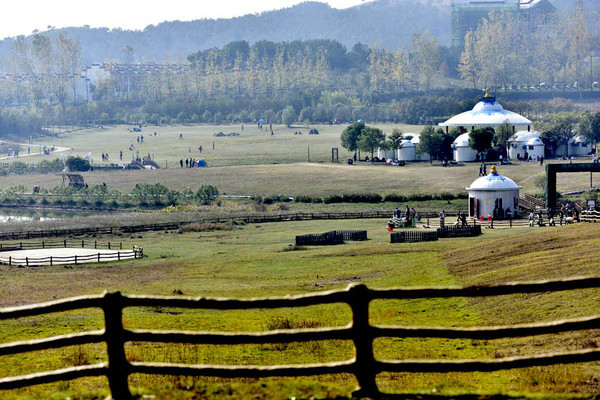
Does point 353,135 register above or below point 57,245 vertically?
above

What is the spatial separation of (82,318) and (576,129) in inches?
4212

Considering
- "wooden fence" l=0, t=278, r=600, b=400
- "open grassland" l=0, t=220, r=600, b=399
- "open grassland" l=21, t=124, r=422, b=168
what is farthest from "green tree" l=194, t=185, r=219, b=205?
"wooden fence" l=0, t=278, r=600, b=400

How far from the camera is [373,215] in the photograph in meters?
73.7

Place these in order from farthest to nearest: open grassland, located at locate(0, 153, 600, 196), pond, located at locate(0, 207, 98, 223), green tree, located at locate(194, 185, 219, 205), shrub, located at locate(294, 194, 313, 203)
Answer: open grassland, located at locate(0, 153, 600, 196), green tree, located at locate(194, 185, 219, 205), shrub, located at locate(294, 194, 313, 203), pond, located at locate(0, 207, 98, 223)

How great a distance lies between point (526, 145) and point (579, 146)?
928 centimetres

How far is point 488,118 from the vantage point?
122 m

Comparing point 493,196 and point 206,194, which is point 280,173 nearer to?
point 206,194

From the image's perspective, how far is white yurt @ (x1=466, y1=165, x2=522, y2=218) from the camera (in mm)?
63750

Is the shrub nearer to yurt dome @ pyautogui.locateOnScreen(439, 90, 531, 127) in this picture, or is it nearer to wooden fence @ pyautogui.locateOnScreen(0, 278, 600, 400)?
yurt dome @ pyautogui.locateOnScreen(439, 90, 531, 127)

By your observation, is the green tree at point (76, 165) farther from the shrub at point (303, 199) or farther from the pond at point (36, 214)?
the shrub at point (303, 199)

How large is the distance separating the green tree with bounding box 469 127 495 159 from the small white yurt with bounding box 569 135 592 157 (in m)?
18.5

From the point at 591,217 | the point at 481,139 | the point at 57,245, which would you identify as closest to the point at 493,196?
the point at 591,217

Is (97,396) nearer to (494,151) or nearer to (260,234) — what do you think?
(260,234)

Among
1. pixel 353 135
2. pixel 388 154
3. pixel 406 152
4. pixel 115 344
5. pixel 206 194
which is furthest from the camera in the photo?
pixel 353 135
